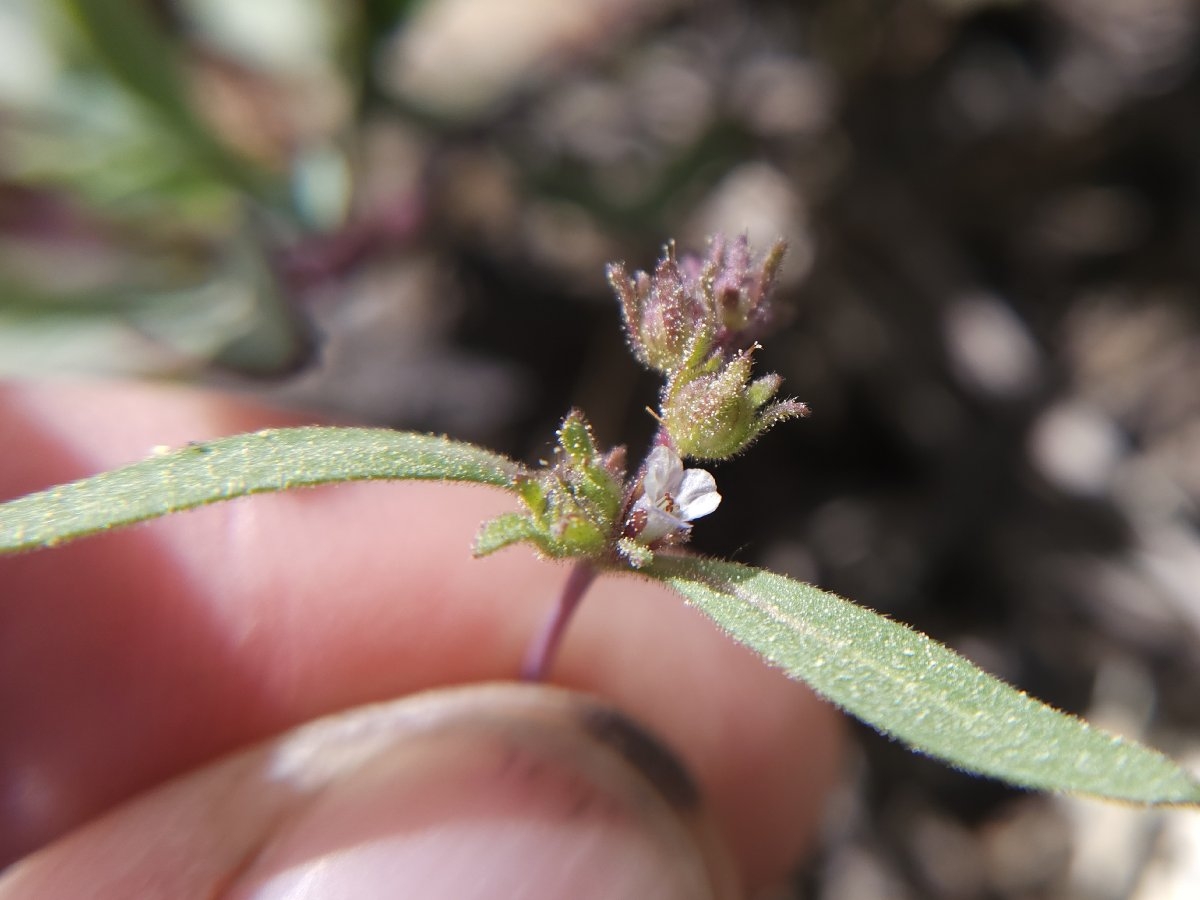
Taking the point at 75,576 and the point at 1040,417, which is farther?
the point at 1040,417

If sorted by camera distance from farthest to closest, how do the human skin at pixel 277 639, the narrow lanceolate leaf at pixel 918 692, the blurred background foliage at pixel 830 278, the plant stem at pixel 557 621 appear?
the blurred background foliage at pixel 830 278 → the human skin at pixel 277 639 → the plant stem at pixel 557 621 → the narrow lanceolate leaf at pixel 918 692

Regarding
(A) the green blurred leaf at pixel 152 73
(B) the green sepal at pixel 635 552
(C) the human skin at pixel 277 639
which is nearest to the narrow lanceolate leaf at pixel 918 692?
(B) the green sepal at pixel 635 552

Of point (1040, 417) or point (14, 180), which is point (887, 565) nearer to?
point (1040, 417)

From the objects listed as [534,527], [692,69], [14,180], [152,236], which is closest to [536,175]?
[692,69]

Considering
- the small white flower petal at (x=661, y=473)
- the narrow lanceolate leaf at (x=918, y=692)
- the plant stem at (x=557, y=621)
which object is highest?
the small white flower petal at (x=661, y=473)

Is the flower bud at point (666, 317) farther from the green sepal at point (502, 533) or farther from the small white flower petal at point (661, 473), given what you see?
the green sepal at point (502, 533)

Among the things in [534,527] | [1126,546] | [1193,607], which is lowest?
[1193,607]
